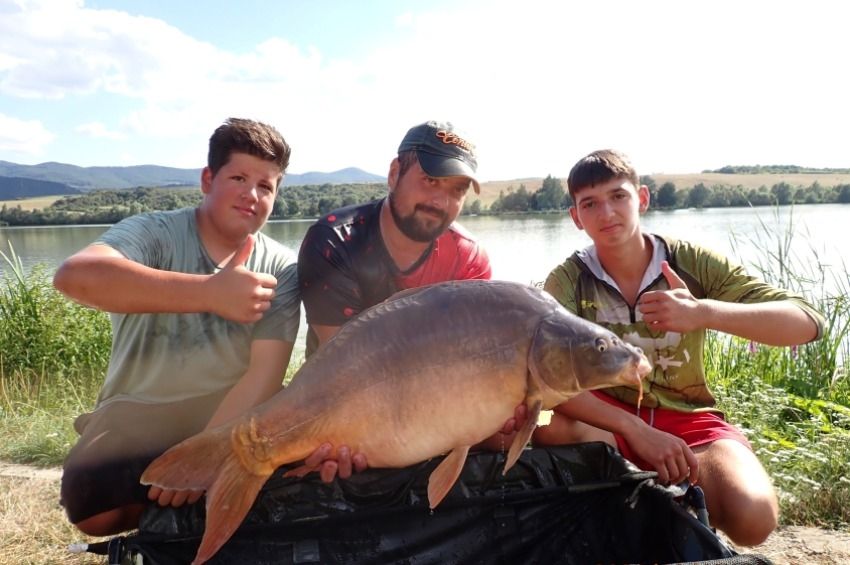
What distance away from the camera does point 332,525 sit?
1.69m

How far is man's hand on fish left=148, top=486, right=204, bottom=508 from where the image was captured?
162 centimetres

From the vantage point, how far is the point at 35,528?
2221 mm

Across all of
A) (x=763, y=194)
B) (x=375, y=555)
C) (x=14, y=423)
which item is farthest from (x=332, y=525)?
(x=763, y=194)

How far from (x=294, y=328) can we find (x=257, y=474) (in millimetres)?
719

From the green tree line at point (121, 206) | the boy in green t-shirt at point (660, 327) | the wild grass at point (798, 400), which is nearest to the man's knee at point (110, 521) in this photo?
the boy in green t-shirt at point (660, 327)

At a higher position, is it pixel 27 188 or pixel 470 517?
pixel 27 188

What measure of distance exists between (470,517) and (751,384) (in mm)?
2303

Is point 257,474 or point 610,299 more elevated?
point 610,299

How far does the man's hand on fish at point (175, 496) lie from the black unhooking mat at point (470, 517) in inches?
0.7

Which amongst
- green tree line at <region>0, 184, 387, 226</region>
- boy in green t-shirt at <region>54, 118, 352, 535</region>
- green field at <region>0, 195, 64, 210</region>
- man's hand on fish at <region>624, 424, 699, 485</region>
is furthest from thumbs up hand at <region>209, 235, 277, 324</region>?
green field at <region>0, 195, 64, 210</region>

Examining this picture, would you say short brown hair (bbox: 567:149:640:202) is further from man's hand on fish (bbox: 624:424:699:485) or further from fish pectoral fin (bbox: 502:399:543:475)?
fish pectoral fin (bbox: 502:399:543:475)

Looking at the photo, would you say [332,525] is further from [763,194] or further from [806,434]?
[763,194]

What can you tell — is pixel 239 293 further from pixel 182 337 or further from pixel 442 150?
pixel 442 150

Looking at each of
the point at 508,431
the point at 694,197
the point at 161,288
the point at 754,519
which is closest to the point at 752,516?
the point at 754,519
